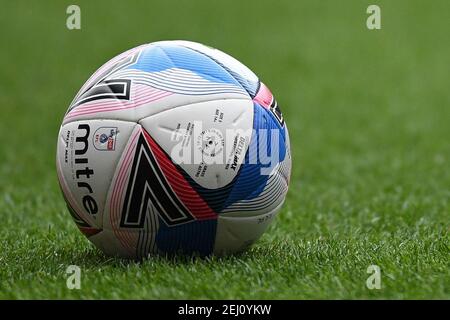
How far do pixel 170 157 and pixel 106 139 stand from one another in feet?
1.27

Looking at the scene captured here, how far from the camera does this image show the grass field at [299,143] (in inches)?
181

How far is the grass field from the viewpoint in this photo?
4.59 metres

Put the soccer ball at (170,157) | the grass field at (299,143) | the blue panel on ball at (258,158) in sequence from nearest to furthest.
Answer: the grass field at (299,143), the soccer ball at (170,157), the blue panel on ball at (258,158)

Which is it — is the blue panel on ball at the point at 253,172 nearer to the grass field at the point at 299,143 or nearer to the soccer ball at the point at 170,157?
the soccer ball at the point at 170,157

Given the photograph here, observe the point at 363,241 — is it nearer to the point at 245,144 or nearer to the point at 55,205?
the point at 245,144

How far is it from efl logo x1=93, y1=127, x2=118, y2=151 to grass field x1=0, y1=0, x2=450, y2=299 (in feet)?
2.28

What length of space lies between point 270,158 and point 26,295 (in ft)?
5.26

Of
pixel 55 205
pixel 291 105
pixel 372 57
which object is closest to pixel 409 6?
pixel 372 57

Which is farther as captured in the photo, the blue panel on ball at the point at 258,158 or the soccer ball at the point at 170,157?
the blue panel on ball at the point at 258,158

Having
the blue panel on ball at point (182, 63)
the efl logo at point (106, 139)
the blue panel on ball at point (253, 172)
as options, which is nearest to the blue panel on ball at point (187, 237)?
the blue panel on ball at point (253, 172)

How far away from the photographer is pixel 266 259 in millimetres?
Answer: 5059

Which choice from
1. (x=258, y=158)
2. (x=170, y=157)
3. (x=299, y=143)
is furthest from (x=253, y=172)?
(x=299, y=143)

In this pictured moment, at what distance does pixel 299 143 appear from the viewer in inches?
438

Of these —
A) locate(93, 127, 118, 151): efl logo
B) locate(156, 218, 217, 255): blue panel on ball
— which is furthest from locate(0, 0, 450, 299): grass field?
locate(93, 127, 118, 151): efl logo
